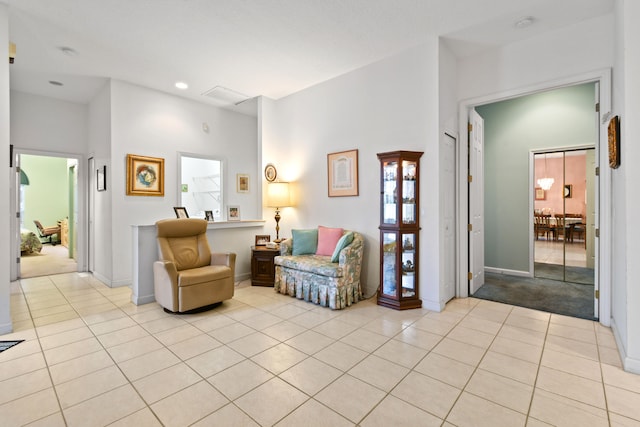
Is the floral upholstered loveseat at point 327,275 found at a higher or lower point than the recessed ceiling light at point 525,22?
lower

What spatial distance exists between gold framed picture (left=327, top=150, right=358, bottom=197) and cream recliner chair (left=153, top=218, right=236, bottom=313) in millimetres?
1755

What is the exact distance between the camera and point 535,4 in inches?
112

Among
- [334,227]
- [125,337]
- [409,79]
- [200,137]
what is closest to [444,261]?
[334,227]

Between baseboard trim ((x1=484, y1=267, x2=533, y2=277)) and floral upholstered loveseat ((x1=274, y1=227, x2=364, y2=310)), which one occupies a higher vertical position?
floral upholstered loveseat ((x1=274, y1=227, x2=364, y2=310))

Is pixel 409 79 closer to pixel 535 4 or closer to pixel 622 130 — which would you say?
pixel 535 4

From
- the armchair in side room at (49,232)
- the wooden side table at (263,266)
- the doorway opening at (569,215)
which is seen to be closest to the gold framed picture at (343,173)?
the wooden side table at (263,266)

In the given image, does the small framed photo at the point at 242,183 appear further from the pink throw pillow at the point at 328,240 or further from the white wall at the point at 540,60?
the white wall at the point at 540,60

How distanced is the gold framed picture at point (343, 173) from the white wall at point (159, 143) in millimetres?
1351

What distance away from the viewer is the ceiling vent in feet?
16.3

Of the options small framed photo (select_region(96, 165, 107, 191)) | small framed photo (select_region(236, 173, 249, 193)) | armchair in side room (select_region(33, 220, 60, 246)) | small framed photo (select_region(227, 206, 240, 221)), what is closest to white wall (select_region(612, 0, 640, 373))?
small framed photo (select_region(227, 206, 240, 221))

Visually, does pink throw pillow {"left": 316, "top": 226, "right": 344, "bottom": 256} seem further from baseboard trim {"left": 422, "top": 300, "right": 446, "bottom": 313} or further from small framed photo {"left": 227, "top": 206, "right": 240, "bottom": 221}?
small framed photo {"left": 227, "top": 206, "right": 240, "bottom": 221}

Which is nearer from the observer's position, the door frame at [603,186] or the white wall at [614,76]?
the white wall at [614,76]

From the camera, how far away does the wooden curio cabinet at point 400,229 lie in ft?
11.6

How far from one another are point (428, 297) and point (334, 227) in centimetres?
161
